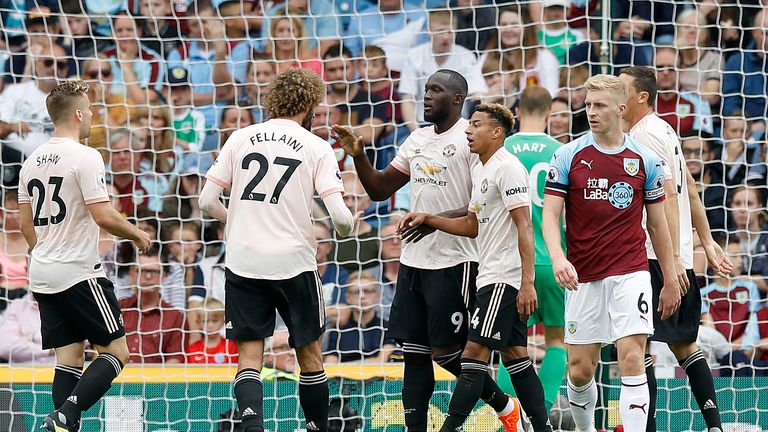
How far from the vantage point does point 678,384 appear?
7.59 meters

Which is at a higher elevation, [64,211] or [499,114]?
[499,114]

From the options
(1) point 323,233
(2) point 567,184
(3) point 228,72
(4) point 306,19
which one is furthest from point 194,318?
(2) point 567,184

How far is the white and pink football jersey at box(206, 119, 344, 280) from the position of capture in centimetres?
559

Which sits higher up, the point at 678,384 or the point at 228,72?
the point at 228,72

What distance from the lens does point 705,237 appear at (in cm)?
637

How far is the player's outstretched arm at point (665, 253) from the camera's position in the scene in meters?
5.57

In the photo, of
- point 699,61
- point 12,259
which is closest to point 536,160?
point 699,61

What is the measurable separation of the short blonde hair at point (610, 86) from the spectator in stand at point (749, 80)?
4.34 meters

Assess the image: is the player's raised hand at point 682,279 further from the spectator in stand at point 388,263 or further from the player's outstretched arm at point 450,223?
the spectator in stand at point 388,263

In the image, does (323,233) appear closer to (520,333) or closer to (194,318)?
(194,318)

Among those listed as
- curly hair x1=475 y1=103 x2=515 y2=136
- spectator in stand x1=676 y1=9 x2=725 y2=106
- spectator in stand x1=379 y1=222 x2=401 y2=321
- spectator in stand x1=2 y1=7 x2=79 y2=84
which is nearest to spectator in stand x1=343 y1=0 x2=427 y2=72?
spectator in stand x1=379 y1=222 x2=401 y2=321

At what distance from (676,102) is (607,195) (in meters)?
4.13

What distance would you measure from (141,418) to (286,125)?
2.70 meters

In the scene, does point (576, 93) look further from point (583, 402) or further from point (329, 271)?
point (583, 402)
